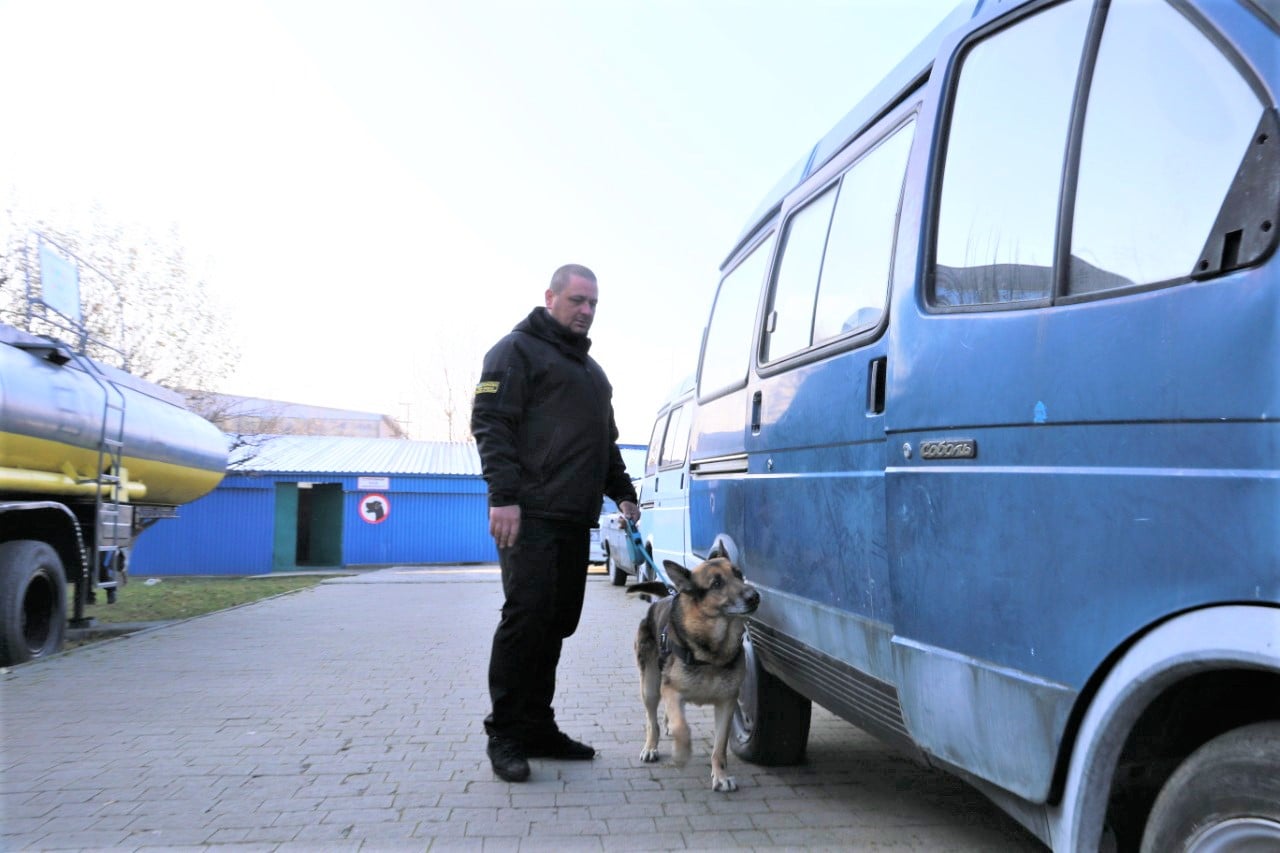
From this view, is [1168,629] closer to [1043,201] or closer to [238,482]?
[1043,201]

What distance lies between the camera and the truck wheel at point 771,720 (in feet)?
13.7

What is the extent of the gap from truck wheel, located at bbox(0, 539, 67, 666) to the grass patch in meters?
1.42

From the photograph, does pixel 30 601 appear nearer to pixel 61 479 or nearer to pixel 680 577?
pixel 61 479

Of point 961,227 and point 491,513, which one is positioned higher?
point 961,227

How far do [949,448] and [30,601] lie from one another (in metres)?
8.81

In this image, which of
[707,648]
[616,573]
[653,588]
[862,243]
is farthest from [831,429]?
[616,573]

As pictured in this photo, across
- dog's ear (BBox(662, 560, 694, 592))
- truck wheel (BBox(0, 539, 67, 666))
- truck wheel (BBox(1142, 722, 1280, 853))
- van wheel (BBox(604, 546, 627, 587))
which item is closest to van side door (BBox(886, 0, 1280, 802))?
truck wheel (BBox(1142, 722, 1280, 853))

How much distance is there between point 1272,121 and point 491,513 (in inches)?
124

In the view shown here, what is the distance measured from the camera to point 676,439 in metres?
10.8

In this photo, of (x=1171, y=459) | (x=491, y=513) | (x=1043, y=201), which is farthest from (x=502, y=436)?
(x=1171, y=459)

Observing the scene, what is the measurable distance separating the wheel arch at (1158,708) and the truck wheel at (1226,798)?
0.36 feet

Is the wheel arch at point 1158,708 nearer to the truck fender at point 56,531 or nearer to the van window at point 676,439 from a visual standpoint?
the van window at point 676,439

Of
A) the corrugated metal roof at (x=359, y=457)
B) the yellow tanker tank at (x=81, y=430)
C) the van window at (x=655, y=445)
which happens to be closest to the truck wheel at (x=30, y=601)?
the yellow tanker tank at (x=81, y=430)

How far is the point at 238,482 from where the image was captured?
27.9m
